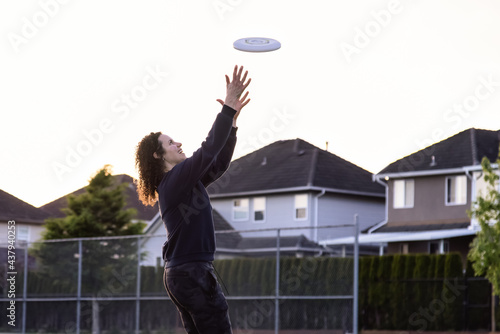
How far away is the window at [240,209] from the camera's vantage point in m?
42.3

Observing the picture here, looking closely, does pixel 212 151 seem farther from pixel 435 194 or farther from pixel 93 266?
pixel 435 194

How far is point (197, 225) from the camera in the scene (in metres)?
5.20

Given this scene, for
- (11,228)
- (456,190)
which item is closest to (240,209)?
(456,190)

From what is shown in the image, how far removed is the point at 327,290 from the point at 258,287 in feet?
13.1

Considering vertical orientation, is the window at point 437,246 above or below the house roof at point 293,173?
below

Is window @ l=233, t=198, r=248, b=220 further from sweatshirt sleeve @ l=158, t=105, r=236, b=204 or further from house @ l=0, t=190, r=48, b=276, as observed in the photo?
sweatshirt sleeve @ l=158, t=105, r=236, b=204

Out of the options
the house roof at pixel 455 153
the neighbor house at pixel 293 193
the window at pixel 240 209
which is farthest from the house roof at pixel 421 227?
the window at pixel 240 209

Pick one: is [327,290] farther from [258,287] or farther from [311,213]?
[311,213]

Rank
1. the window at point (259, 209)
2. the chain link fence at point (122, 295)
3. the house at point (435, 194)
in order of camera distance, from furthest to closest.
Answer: the window at point (259, 209) → the house at point (435, 194) → the chain link fence at point (122, 295)

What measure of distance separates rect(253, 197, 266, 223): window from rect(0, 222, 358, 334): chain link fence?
20397 mm

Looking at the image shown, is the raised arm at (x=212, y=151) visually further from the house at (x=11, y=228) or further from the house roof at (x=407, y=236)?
the house roof at (x=407, y=236)

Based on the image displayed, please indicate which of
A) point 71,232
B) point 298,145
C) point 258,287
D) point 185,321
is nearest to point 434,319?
point 258,287

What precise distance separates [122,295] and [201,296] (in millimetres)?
14272

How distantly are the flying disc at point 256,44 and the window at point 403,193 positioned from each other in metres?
30.6
